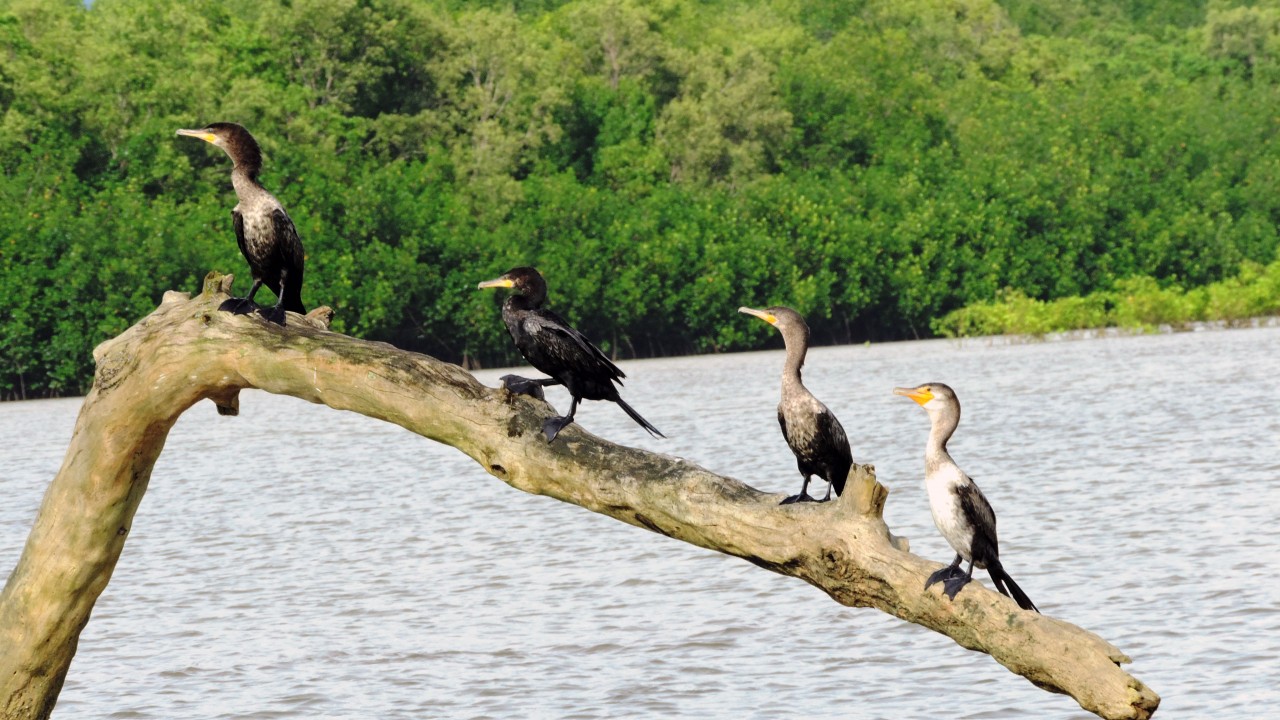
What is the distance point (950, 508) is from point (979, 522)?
0.43 ft

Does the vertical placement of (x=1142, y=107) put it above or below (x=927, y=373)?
above

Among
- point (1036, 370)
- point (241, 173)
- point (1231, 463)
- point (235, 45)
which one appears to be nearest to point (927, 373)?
point (1036, 370)

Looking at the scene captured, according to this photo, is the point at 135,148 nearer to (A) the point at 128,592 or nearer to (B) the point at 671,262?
(B) the point at 671,262

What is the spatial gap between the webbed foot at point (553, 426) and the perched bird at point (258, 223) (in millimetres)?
1637

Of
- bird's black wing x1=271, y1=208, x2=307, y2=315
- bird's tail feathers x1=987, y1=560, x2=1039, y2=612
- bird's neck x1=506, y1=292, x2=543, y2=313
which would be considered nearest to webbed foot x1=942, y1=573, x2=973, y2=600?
bird's tail feathers x1=987, y1=560, x2=1039, y2=612

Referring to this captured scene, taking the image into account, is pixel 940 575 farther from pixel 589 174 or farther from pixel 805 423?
pixel 589 174

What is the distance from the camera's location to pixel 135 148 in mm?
69750

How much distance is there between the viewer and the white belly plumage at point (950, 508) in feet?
24.2

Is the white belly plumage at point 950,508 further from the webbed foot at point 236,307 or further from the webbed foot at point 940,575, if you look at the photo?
the webbed foot at point 236,307

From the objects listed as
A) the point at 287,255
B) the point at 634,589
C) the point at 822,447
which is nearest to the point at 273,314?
the point at 287,255

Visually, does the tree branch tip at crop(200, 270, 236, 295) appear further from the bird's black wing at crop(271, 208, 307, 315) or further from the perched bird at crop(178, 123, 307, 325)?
the bird's black wing at crop(271, 208, 307, 315)

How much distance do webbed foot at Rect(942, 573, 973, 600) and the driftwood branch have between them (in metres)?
0.03

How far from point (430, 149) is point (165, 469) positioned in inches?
1776

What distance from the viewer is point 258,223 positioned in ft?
27.9
